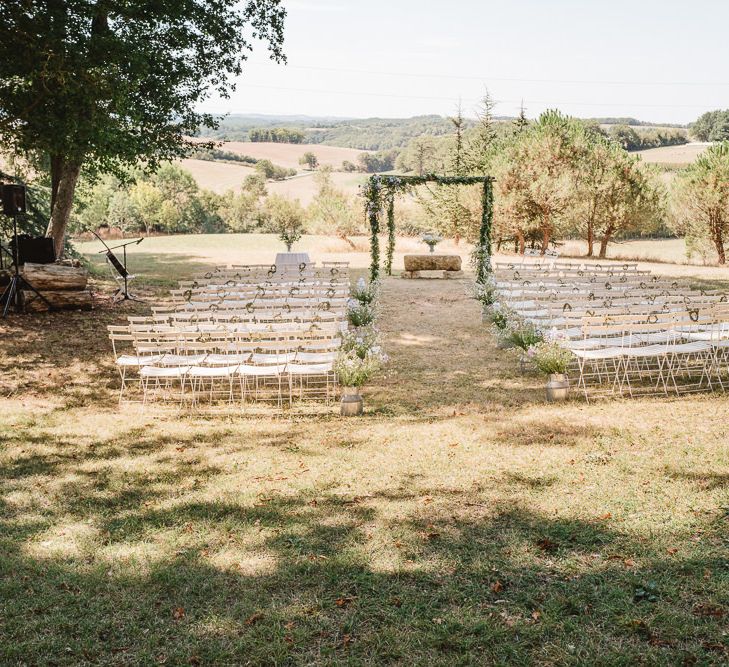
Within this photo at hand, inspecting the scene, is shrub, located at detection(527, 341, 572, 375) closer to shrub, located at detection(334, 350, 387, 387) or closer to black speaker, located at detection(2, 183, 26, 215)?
shrub, located at detection(334, 350, 387, 387)

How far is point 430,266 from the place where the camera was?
23.5 m

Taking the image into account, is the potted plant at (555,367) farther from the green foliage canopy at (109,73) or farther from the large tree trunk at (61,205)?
the large tree trunk at (61,205)

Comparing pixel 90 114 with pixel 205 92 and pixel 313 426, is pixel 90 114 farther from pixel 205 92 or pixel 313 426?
pixel 313 426

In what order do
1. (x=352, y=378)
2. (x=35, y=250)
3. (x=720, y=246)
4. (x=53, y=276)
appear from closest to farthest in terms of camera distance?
(x=352, y=378)
(x=53, y=276)
(x=35, y=250)
(x=720, y=246)

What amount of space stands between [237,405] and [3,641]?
4906 mm

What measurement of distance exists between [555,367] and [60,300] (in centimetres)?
1064

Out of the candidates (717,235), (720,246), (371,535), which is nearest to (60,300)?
(371,535)

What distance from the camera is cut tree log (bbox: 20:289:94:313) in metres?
13.5

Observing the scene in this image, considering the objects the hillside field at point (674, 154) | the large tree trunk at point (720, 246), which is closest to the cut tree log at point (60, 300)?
the large tree trunk at point (720, 246)

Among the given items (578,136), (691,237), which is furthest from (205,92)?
(691,237)

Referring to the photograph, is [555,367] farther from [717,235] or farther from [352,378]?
[717,235]

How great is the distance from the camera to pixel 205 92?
58.0 ft

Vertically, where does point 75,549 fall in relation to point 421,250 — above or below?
below

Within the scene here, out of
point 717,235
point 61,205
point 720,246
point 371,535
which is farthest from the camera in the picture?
point 720,246
